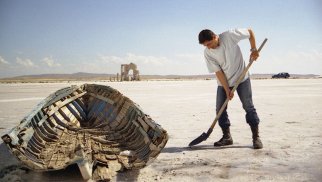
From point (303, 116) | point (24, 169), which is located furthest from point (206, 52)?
point (303, 116)

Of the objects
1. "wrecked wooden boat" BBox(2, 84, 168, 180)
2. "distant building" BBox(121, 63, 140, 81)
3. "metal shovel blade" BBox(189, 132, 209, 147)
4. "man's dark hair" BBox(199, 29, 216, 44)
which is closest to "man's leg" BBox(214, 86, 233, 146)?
"metal shovel blade" BBox(189, 132, 209, 147)

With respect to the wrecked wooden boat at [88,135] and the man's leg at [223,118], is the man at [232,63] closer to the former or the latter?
the man's leg at [223,118]

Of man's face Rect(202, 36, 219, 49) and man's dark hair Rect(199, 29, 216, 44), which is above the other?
man's dark hair Rect(199, 29, 216, 44)

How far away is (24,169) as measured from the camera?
14.4 feet

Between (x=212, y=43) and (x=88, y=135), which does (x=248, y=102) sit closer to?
(x=212, y=43)

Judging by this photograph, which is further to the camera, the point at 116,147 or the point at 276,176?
the point at 116,147

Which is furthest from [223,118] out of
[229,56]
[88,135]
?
[88,135]

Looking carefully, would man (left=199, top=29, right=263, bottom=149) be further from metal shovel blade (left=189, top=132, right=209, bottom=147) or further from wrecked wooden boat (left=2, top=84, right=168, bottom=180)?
wrecked wooden boat (left=2, top=84, right=168, bottom=180)

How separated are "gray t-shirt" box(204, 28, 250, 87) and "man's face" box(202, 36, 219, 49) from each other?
0.32ft

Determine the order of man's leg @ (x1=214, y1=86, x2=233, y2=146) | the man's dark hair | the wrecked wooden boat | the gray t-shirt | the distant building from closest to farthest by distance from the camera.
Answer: the wrecked wooden boat → the man's dark hair → the gray t-shirt → man's leg @ (x1=214, y1=86, x2=233, y2=146) → the distant building

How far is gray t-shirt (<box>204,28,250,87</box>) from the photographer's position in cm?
516

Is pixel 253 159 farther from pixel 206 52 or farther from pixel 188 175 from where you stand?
pixel 206 52

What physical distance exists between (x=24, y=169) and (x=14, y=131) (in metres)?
0.55

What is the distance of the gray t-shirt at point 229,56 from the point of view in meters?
5.16
